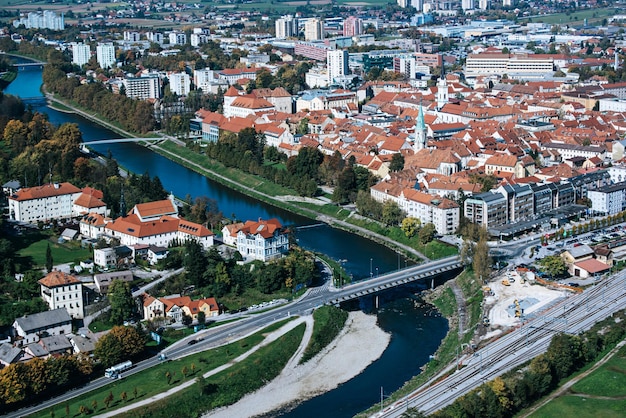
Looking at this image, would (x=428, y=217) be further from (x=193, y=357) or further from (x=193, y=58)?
(x=193, y=58)

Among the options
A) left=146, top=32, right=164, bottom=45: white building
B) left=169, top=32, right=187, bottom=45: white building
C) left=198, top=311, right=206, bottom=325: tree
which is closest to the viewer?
left=198, top=311, right=206, bottom=325: tree

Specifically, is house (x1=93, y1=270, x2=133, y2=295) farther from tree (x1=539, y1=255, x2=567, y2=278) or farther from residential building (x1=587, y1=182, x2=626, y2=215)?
residential building (x1=587, y1=182, x2=626, y2=215)

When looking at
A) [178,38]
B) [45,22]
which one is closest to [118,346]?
[178,38]

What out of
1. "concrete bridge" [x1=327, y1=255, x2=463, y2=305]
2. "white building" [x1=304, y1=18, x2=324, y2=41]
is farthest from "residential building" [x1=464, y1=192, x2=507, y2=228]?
"white building" [x1=304, y1=18, x2=324, y2=41]

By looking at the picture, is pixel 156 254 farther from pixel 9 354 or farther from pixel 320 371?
pixel 320 371

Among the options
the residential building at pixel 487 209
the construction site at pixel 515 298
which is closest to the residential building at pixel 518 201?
the residential building at pixel 487 209

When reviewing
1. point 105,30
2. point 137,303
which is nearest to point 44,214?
point 137,303
